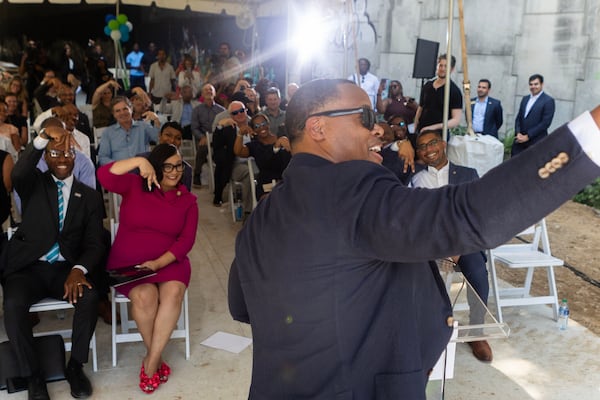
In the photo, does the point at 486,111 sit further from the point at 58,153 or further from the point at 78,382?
the point at 78,382

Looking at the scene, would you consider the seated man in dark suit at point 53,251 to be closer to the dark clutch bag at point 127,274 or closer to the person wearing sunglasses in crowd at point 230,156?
the dark clutch bag at point 127,274

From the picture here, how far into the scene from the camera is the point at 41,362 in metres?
3.58

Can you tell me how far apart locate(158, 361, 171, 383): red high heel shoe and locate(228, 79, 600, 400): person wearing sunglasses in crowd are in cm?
237

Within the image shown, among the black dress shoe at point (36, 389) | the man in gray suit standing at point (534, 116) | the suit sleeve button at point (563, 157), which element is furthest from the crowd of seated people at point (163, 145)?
the suit sleeve button at point (563, 157)

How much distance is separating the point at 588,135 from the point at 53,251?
3.55 m

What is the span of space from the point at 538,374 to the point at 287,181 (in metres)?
3.12

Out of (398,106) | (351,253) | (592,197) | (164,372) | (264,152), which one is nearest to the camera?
(351,253)

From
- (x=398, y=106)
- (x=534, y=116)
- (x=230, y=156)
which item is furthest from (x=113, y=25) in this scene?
(x=534, y=116)

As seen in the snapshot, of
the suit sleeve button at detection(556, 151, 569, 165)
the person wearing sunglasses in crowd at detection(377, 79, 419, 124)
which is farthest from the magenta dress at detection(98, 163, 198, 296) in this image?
the person wearing sunglasses in crowd at detection(377, 79, 419, 124)

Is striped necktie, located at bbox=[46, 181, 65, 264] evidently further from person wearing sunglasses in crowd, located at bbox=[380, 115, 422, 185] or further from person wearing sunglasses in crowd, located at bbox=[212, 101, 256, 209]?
person wearing sunglasses in crowd, located at bbox=[212, 101, 256, 209]

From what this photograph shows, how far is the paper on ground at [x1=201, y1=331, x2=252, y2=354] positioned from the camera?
4102 mm

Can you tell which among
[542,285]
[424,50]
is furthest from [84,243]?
[424,50]

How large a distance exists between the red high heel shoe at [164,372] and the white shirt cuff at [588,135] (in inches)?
125

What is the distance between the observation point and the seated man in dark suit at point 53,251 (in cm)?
351
